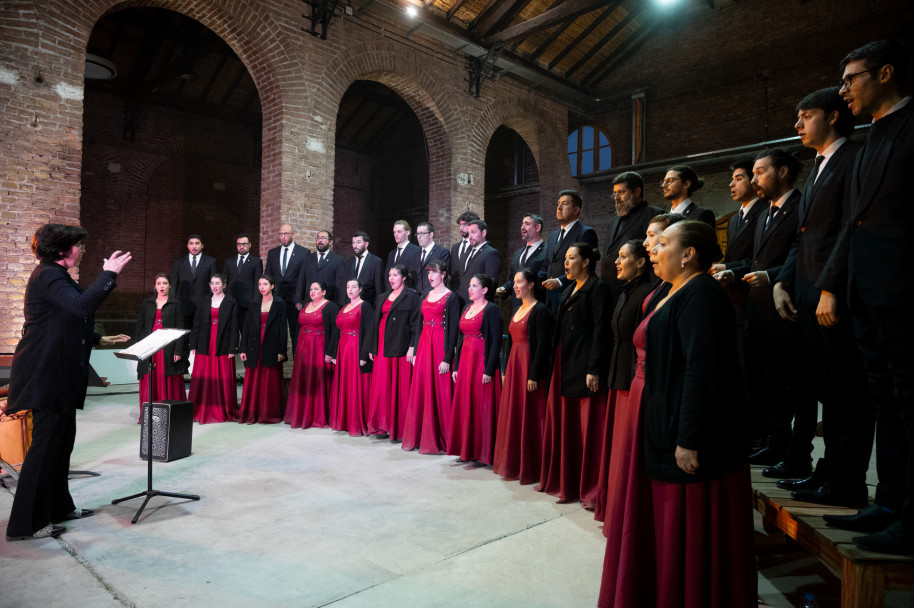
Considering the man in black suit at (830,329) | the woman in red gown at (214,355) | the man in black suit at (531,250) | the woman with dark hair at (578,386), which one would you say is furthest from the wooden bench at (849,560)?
the woman in red gown at (214,355)

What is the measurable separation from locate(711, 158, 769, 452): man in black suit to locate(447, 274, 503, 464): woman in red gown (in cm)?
188

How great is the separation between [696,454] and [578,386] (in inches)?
74.5

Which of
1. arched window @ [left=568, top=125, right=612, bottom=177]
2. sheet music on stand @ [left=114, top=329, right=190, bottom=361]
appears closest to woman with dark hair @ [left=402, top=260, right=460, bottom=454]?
sheet music on stand @ [left=114, top=329, right=190, bottom=361]

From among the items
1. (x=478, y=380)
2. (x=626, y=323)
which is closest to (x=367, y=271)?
(x=478, y=380)

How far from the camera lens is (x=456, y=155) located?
34.4 feet

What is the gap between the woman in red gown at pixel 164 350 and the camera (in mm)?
6391

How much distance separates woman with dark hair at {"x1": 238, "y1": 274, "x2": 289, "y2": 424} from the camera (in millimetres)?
6574

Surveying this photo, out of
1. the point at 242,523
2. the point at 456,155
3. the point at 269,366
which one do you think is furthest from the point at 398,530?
the point at 456,155

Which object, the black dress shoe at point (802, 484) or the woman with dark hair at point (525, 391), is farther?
the woman with dark hair at point (525, 391)

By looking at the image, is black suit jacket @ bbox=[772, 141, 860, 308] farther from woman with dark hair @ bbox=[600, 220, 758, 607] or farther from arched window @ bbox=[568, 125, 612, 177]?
arched window @ bbox=[568, 125, 612, 177]

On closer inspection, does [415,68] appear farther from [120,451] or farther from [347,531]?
[347,531]

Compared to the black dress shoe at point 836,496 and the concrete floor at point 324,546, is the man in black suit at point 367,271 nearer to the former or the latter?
the concrete floor at point 324,546

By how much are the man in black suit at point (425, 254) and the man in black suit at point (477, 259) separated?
0.38 meters

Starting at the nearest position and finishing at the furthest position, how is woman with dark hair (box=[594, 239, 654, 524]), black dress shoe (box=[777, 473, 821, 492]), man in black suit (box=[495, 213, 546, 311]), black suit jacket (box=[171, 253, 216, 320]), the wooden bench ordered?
the wooden bench → black dress shoe (box=[777, 473, 821, 492]) → woman with dark hair (box=[594, 239, 654, 524]) → man in black suit (box=[495, 213, 546, 311]) → black suit jacket (box=[171, 253, 216, 320])
